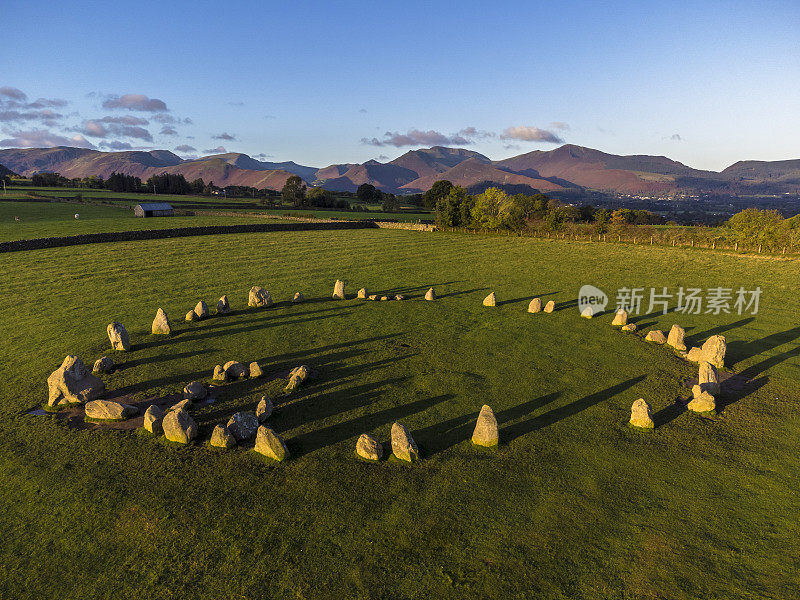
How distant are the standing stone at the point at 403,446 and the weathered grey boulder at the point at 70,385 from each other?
423 inches

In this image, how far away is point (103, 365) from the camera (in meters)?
16.4

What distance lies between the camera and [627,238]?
67875 millimetres

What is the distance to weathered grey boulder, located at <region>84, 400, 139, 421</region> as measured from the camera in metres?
13.2

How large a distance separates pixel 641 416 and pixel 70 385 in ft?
60.7

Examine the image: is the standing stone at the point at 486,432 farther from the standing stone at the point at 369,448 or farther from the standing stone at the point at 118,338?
the standing stone at the point at 118,338

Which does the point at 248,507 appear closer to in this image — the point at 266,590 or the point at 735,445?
the point at 266,590

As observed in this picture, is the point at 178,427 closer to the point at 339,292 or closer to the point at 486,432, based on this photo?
the point at 486,432

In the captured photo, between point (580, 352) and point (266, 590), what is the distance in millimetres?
15797

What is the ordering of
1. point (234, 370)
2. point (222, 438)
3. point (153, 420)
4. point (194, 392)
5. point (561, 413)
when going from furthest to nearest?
point (234, 370) → point (194, 392) → point (561, 413) → point (153, 420) → point (222, 438)

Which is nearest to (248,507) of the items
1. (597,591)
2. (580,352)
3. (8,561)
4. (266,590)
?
(266,590)

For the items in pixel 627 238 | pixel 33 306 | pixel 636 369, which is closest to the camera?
pixel 636 369

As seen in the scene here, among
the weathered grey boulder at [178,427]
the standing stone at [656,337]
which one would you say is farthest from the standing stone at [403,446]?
the standing stone at [656,337]

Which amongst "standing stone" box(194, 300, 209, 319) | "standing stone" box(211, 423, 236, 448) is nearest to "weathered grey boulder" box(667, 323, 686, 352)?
"standing stone" box(211, 423, 236, 448)

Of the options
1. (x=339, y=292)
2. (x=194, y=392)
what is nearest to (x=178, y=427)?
(x=194, y=392)
